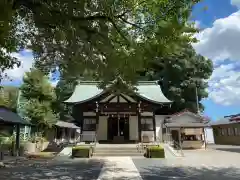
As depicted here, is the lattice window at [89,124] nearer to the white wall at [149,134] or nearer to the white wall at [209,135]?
the white wall at [149,134]

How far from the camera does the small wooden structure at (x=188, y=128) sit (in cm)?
2778

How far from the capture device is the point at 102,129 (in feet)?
85.4

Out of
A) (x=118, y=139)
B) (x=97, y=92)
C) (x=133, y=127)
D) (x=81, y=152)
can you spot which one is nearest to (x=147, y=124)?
(x=133, y=127)

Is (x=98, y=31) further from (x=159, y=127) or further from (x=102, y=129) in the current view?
(x=159, y=127)

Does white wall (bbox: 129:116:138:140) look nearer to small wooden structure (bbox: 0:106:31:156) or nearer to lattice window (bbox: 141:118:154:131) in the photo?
lattice window (bbox: 141:118:154:131)

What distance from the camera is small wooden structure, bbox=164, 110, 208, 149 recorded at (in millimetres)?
27781

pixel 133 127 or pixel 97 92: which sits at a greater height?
pixel 97 92

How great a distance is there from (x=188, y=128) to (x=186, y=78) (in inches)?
452

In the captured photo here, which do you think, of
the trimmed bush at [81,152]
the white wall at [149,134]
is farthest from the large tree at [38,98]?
the white wall at [149,134]

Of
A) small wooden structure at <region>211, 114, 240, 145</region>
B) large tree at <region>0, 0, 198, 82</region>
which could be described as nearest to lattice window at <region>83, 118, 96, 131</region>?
large tree at <region>0, 0, 198, 82</region>

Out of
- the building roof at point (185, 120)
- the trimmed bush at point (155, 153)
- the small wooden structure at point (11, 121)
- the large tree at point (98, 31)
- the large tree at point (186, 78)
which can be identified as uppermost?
the large tree at point (186, 78)

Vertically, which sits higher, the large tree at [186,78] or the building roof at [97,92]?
the large tree at [186,78]

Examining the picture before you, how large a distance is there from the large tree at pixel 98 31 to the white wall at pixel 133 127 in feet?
51.0

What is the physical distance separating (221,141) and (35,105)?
3011cm
